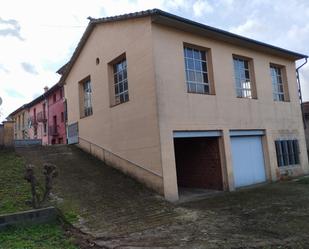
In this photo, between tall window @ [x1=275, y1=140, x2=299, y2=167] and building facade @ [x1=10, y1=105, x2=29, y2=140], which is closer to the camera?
tall window @ [x1=275, y1=140, x2=299, y2=167]

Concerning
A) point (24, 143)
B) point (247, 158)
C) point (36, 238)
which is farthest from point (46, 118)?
point (36, 238)

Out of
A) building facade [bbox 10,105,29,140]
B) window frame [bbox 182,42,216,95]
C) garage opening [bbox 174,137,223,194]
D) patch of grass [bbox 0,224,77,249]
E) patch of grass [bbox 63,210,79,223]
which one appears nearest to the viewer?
patch of grass [bbox 0,224,77,249]

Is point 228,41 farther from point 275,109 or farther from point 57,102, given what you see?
point 57,102

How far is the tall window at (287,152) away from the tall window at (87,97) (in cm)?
983

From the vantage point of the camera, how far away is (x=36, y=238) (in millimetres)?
7043

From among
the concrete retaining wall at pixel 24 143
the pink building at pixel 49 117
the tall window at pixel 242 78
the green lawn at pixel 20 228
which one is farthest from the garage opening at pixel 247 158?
the pink building at pixel 49 117

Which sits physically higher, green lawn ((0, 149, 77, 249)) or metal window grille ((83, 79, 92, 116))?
metal window grille ((83, 79, 92, 116))

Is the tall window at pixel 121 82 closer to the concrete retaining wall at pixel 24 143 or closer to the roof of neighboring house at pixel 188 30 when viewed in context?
the roof of neighboring house at pixel 188 30

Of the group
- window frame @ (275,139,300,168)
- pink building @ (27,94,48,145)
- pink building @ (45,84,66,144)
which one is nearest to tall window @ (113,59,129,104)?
window frame @ (275,139,300,168)

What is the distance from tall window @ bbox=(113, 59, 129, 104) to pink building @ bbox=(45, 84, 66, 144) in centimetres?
1408

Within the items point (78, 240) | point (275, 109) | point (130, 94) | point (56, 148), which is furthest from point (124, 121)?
point (275, 109)

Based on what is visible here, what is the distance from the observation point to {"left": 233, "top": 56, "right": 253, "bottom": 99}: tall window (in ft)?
48.8

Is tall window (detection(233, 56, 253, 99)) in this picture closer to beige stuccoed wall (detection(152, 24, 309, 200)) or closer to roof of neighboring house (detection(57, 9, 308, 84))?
beige stuccoed wall (detection(152, 24, 309, 200))

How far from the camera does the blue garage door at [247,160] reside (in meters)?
13.9
